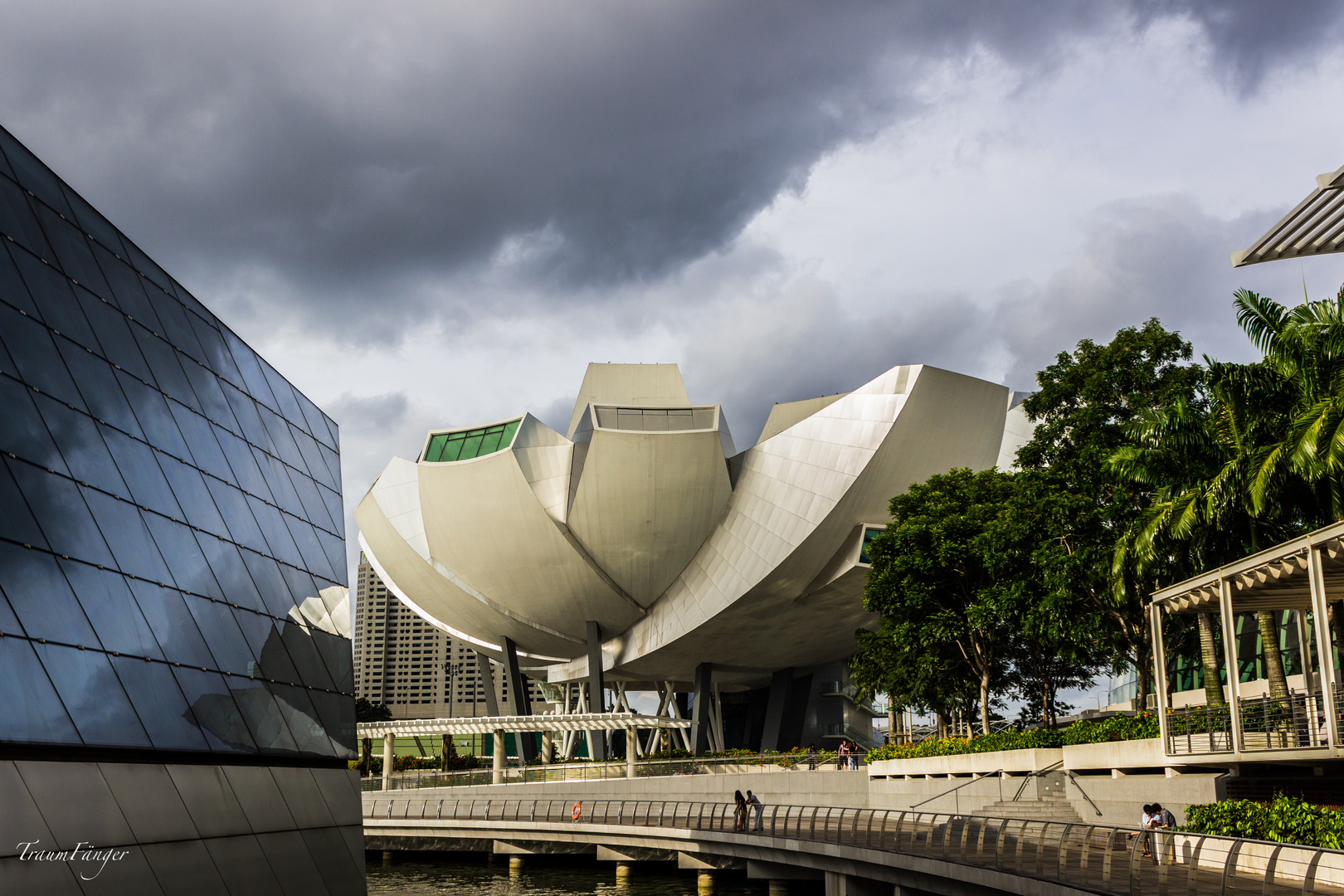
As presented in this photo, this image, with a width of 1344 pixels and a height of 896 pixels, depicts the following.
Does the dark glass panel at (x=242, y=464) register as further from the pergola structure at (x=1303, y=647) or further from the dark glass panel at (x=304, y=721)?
the pergola structure at (x=1303, y=647)

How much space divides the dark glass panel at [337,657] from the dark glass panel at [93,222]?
6.89m

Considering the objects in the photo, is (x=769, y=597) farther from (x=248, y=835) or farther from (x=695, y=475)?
(x=248, y=835)

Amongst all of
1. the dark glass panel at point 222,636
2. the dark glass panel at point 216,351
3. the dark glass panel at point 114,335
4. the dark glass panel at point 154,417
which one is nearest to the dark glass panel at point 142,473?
the dark glass panel at point 154,417

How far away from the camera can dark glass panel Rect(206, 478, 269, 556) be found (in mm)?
15945

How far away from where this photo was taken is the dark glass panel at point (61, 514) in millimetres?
11242

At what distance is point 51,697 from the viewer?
1067 cm

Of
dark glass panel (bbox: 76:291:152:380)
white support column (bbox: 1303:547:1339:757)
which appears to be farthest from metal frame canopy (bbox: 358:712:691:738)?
dark glass panel (bbox: 76:291:152:380)

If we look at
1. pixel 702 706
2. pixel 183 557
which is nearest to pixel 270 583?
pixel 183 557

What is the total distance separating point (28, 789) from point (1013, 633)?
30809mm

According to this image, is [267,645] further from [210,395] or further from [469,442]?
[469,442]

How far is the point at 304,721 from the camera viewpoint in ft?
54.9

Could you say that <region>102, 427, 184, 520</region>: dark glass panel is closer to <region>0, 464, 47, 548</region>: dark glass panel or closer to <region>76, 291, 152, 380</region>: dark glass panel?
<region>76, 291, 152, 380</region>: dark glass panel

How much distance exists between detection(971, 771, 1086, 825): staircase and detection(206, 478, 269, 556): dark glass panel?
1714 cm

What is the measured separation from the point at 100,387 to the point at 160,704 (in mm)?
4001
